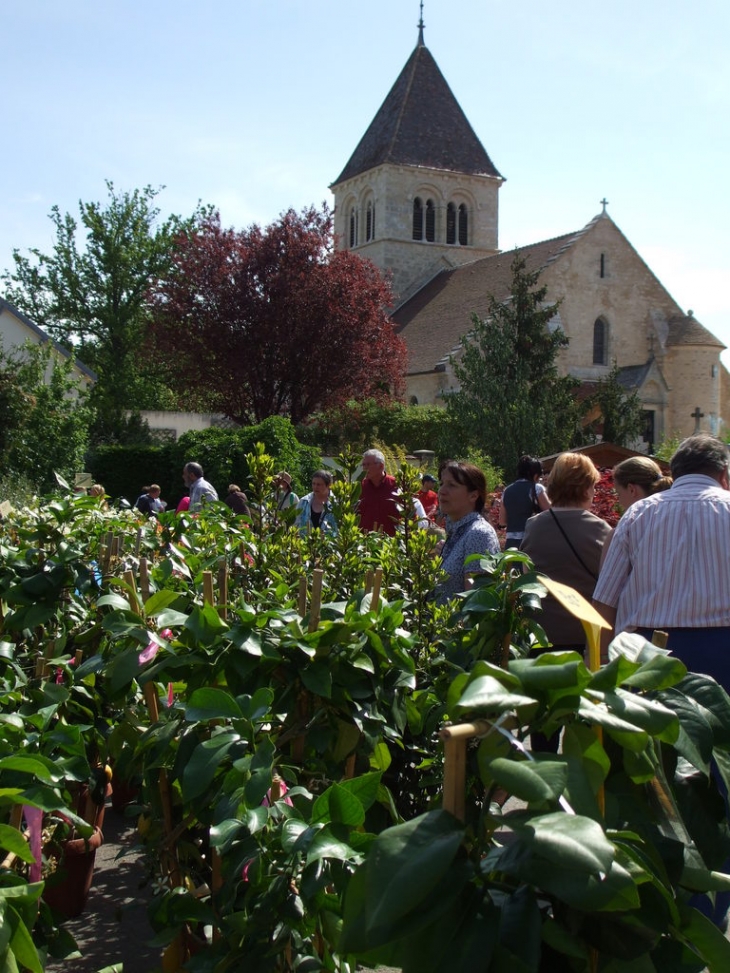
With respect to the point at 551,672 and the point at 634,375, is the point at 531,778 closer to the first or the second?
the point at 551,672

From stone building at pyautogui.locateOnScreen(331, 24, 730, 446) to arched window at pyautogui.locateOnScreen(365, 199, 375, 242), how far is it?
0.21 feet

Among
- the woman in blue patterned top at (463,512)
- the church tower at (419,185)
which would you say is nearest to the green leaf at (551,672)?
the woman in blue patterned top at (463,512)

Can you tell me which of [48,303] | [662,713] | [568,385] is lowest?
[662,713]

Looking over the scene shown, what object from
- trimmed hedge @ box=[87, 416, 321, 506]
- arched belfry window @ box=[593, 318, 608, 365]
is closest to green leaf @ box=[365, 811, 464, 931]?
trimmed hedge @ box=[87, 416, 321, 506]

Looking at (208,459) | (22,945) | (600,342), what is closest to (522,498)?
(22,945)

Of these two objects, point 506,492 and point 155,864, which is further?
point 506,492

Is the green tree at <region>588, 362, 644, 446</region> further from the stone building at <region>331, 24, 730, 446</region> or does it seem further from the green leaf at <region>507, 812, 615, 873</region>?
the green leaf at <region>507, 812, 615, 873</region>

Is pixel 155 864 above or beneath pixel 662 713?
beneath

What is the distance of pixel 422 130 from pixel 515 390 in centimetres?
2777

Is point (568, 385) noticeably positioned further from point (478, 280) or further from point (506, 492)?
point (506, 492)

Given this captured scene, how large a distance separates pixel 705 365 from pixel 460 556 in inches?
1529

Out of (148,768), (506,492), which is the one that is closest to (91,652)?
(148,768)

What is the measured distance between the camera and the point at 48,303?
144 ft

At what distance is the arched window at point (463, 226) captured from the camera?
51.4 m
